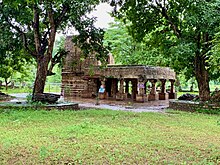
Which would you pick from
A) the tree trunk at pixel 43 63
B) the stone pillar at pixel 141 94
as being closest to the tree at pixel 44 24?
the tree trunk at pixel 43 63

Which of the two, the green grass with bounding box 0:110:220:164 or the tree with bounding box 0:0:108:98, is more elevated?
the tree with bounding box 0:0:108:98

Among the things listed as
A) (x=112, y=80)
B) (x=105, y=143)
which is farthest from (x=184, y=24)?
(x=112, y=80)

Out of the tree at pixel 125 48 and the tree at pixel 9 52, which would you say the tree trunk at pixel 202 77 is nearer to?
the tree at pixel 125 48

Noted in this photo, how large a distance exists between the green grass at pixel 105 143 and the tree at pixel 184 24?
4.97 meters

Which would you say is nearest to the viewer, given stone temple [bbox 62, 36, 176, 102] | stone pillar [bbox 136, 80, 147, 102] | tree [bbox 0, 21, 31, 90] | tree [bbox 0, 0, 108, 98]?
tree [bbox 0, 0, 108, 98]

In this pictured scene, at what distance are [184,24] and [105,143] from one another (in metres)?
9.64

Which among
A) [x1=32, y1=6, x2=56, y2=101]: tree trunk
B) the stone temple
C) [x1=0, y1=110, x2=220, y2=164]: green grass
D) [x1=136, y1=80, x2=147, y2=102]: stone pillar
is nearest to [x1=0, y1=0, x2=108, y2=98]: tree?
[x1=32, y1=6, x2=56, y2=101]: tree trunk

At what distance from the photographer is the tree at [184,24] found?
11620 millimetres

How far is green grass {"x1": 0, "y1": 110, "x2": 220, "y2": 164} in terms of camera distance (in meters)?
4.88

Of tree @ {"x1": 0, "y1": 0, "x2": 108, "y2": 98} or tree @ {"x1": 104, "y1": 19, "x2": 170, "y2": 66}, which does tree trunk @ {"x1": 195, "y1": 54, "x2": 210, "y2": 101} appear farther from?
tree @ {"x1": 104, "y1": 19, "x2": 170, "y2": 66}

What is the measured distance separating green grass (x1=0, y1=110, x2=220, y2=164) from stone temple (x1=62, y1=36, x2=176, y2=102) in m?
11.4

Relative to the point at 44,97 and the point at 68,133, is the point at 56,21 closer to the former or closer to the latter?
the point at 44,97

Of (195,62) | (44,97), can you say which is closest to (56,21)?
(44,97)

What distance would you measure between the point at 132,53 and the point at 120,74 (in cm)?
552
